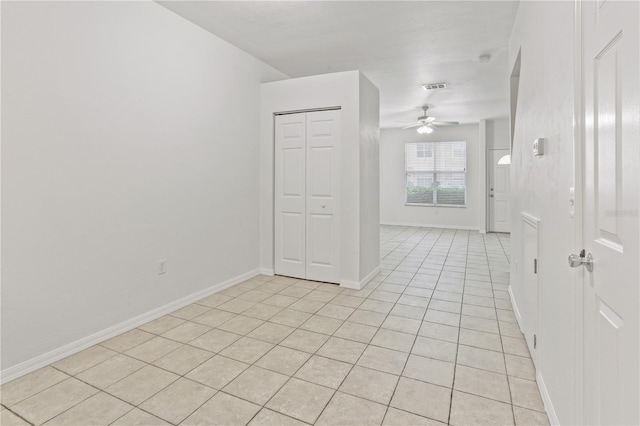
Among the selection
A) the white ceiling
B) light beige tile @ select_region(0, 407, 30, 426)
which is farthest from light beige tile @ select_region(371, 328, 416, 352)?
the white ceiling

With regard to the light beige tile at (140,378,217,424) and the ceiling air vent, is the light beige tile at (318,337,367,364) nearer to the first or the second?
the light beige tile at (140,378,217,424)

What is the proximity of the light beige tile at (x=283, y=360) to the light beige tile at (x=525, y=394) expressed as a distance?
1291mm

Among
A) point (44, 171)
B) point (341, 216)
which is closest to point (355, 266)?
point (341, 216)

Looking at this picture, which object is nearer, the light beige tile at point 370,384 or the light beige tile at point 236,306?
the light beige tile at point 370,384

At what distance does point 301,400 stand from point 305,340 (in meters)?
0.73

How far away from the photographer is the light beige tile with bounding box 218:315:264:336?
9.21ft

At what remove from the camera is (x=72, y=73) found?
2.43 metres

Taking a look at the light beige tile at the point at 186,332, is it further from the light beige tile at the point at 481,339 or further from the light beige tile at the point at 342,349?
the light beige tile at the point at 481,339

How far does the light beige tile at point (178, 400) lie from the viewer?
1.78 metres

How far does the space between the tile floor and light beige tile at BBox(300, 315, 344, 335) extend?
0.05 ft

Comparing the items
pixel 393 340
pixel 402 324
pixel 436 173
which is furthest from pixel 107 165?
pixel 436 173

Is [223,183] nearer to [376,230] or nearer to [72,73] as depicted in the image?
[72,73]

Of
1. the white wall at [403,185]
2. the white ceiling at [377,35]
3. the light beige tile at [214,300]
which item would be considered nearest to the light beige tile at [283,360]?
the light beige tile at [214,300]

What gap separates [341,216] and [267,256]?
1.20m
